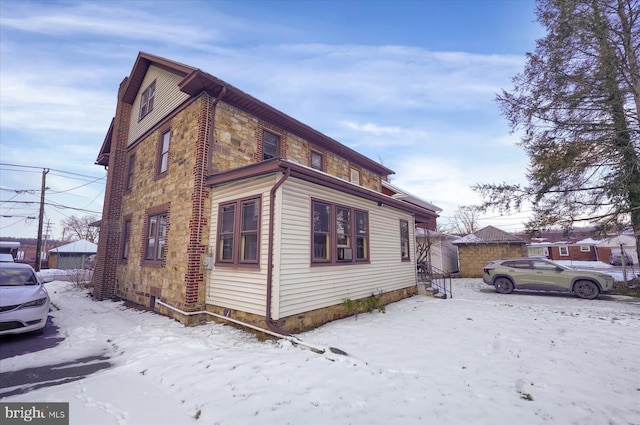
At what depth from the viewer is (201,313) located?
721cm

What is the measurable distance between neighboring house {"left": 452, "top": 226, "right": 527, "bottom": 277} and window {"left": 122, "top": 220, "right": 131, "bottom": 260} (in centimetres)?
2076

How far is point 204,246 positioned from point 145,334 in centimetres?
244

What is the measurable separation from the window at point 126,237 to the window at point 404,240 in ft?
37.6

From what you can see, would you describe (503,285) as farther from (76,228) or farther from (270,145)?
(76,228)

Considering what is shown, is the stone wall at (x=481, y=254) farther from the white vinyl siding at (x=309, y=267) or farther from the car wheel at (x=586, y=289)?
the white vinyl siding at (x=309, y=267)

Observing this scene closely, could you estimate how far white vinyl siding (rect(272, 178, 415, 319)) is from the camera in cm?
605

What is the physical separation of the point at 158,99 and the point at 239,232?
7310 millimetres

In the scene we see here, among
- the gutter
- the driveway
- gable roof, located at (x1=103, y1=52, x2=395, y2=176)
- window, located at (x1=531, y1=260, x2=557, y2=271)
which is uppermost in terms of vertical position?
gable roof, located at (x1=103, y1=52, x2=395, y2=176)

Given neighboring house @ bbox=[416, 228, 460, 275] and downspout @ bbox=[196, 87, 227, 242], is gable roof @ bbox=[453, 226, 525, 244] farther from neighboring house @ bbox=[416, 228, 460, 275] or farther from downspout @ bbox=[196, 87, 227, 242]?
downspout @ bbox=[196, 87, 227, 242]

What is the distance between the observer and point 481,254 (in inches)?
768

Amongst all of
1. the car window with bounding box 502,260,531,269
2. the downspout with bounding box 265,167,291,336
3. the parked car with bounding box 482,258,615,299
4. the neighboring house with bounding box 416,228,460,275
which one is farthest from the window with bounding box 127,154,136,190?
the neighboring house with bounding box 416,228,460,275

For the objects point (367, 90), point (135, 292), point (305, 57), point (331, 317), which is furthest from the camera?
point (367, 90)

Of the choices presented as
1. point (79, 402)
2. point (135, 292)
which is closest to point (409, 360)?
point (79, 402)

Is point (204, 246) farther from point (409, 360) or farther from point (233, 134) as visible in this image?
point (409, 360)
